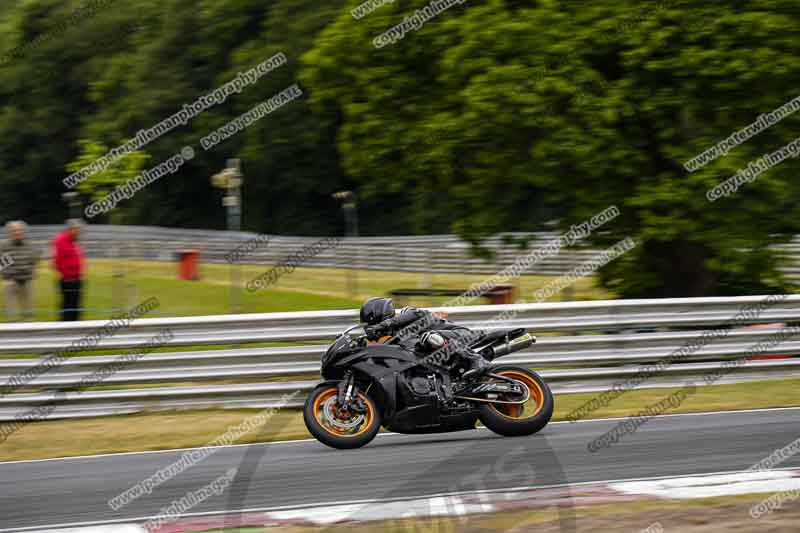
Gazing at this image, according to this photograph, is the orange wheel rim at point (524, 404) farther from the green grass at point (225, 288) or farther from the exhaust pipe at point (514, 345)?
the green grass at point (225, 288)

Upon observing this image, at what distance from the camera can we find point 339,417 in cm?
926

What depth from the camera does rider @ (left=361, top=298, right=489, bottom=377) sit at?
9.45 meters

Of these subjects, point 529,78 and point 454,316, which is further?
point 529,78

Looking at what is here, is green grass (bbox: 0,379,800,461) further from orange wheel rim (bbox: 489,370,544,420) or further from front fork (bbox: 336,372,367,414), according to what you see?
orange wheel rim (bbox: 489,370,544,420)

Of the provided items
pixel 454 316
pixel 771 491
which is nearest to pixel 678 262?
pixel 454 316

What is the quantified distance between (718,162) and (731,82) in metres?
1.07

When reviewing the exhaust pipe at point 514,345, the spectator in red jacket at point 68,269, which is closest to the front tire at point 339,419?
the exhaust pipe at point 514,345

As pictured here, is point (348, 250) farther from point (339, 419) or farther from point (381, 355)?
point (339, 419)

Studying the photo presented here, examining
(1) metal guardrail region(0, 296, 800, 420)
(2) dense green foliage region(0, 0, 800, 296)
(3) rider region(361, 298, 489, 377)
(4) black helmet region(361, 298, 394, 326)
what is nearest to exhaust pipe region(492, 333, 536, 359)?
(3) rider region(361, 298, 489, 377)

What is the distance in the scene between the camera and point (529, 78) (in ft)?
51.8

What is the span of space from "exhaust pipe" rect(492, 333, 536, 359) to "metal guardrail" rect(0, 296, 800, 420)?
1.85 m

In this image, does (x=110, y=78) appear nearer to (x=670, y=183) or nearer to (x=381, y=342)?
(x=670, y=183)

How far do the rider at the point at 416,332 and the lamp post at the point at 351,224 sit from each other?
15.3 meters

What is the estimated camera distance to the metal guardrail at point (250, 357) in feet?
38.1
